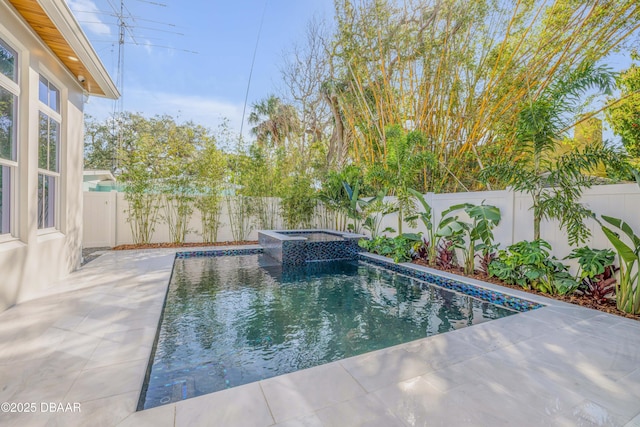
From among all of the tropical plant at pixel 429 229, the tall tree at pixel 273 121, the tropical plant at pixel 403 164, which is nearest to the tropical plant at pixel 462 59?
the tropical plant at pixel 403 164

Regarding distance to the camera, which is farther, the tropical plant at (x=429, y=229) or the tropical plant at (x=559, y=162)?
the tropical plant at (x=429, y=229)

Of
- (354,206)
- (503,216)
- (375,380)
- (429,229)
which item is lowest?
(375,380)

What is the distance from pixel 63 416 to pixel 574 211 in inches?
206

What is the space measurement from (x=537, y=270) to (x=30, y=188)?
6.64m

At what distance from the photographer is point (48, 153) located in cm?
416

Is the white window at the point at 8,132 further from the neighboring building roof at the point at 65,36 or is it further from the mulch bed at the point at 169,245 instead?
the mulch bed at the point at 169,245

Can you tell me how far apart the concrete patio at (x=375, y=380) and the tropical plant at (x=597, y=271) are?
627 millimetres

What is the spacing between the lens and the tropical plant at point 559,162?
3.81 m

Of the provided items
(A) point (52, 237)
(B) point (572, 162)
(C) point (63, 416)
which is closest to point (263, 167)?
(A) point (52, 237)

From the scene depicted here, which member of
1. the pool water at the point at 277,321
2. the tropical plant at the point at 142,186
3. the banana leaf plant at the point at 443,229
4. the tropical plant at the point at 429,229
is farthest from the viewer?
the tropical plant at the point at 142,186

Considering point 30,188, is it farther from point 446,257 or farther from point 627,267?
point 627,267

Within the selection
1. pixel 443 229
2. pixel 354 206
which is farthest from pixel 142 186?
pixel 443 229

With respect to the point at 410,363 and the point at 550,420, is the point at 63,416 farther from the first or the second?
→ the point at 550,420

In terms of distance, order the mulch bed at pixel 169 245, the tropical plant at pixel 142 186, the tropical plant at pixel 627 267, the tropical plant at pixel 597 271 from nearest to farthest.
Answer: the tropical plant at pixel 627 267 → the tropical plant at pixel 597 271 → the tropical plant at pixel 142 186 → the mulch bed at pixel 169 245
